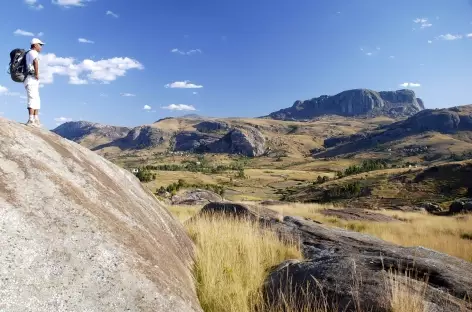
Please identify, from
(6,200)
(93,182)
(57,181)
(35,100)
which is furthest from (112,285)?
(35,100)

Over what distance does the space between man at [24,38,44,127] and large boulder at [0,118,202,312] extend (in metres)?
3.84

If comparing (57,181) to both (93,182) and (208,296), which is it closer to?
(93,182)

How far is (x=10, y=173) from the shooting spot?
14.1 ft

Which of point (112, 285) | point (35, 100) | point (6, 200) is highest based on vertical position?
point (35, 100)

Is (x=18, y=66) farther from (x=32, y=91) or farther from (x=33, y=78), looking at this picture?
(x=32, y=91)

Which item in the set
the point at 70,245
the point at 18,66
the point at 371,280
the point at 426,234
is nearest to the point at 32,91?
the point at 18,66

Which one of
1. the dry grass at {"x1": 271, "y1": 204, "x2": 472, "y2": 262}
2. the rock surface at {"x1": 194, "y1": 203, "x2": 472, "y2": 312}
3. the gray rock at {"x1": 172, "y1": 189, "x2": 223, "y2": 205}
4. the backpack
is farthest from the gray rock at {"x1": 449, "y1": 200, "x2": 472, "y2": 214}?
the backpack

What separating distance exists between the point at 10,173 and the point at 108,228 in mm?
1269

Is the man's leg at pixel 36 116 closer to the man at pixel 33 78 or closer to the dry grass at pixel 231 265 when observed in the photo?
the man at pixel 33 78

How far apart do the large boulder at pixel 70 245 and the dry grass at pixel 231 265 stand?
49cm

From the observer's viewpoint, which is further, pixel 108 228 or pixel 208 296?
pixel 208 296

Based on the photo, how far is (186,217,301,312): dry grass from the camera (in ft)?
17.4

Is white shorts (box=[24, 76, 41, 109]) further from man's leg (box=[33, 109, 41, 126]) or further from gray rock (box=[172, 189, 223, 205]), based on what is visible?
gray rock (box=[172, 189, 223, 205])

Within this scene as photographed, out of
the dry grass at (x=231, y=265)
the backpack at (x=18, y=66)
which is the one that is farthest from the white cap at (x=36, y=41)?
the dry grass at (x=231, y=265)
